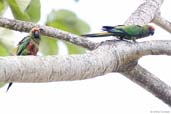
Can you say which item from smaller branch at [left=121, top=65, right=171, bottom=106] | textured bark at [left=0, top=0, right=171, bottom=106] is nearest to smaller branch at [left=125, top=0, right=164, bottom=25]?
textured bark at [left=0, top=0, right=171, bottom=106]

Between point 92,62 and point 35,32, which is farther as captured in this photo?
point 35,32

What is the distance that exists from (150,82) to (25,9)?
1.34 ft

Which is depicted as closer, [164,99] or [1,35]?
[164,99]

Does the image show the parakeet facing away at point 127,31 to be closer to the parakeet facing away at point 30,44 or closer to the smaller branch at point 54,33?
the smaller branch at point 54,33

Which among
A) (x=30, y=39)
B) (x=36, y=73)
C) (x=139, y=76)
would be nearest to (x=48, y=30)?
(x=30, y=39)

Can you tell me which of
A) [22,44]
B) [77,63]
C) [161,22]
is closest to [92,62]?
[77,63]

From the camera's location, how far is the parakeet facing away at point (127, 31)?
1.17 m

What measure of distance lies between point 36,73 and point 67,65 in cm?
9

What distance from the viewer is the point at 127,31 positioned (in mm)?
1231

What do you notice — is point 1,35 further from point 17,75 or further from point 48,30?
point 17,75

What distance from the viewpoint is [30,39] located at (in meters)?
1.33

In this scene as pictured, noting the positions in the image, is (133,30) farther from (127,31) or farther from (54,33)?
(54,33)

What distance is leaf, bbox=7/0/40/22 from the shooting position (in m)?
1.15

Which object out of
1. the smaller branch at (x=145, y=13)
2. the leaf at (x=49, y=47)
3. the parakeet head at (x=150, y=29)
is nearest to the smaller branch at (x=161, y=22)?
the smaller branch at (x=145, y=13)
